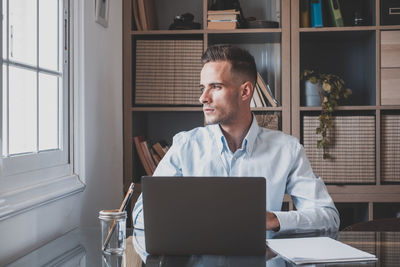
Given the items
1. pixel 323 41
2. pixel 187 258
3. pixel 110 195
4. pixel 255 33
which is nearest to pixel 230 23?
pixel 255 33

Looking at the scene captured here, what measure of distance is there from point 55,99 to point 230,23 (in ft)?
4.04

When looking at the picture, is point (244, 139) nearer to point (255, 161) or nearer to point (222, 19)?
point (255, 161)

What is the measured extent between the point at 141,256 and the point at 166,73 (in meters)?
1.72

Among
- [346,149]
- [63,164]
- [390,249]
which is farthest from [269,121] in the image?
[390,249]

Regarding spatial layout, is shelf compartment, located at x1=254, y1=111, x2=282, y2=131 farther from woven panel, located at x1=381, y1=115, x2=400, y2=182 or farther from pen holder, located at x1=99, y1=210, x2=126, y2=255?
pen holder, located at x1=99, y1=210, x2=126, y2=255

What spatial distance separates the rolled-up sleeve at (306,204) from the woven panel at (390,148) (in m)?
1.06

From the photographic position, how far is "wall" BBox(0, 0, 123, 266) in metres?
1.49

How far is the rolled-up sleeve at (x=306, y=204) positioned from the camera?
4.78ft

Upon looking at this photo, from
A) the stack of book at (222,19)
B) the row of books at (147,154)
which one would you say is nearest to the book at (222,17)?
the stack of book at (222,19)

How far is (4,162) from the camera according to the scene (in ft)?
4.63

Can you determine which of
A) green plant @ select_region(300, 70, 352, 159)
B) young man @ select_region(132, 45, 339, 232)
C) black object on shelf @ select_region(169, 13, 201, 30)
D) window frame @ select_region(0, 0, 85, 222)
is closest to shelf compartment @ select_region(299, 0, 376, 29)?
green plant @ select_region(300, 70, 352, 159)

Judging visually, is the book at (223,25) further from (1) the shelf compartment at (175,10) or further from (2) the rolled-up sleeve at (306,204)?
(2) the rolled-up sleeve at (306,204)

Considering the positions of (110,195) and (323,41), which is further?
(323,41)

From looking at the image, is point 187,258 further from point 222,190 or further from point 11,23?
point 11,23
